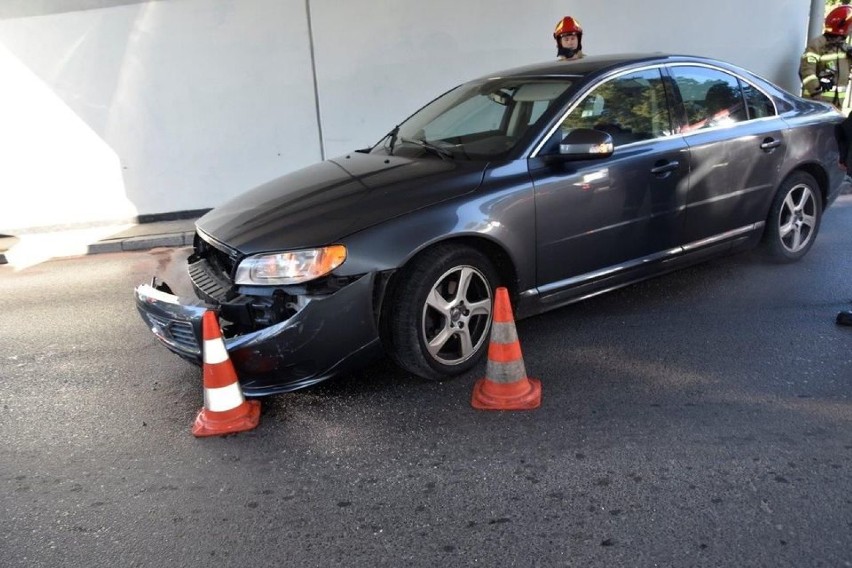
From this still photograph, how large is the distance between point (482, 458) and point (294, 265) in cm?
123

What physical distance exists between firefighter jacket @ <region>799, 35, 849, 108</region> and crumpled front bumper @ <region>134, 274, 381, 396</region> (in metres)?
7.03

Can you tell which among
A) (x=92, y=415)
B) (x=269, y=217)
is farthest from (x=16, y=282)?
(x=269, y=217)

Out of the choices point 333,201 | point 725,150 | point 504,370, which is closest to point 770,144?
point 725,150

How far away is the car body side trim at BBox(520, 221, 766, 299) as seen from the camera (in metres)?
4.18

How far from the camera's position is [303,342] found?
344 centimetres

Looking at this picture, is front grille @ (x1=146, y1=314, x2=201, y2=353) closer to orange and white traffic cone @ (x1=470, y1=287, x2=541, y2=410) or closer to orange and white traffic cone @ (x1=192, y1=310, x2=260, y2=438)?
orange and white traffic cone @ (x1=192, y1=310, x2=260, y2=438)

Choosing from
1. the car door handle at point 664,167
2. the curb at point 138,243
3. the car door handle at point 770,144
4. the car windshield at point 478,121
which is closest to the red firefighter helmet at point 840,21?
the car door handle at point 770,144

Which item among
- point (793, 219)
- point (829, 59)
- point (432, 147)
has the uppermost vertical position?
point (829, 59)

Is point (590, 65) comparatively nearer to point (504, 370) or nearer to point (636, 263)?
point (636, 263)

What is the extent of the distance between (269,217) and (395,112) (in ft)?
18.0

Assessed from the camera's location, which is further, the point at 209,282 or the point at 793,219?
the point at 793,219

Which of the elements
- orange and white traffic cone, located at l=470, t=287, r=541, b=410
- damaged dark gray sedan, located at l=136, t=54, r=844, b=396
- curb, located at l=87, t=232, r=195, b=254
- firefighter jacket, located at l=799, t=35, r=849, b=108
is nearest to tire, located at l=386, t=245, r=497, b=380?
damaged dark gray sedan, located at l=136, t=54, r=844, b=396

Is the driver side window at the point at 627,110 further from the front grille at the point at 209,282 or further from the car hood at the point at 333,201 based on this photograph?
the front grille at the point at 209,282

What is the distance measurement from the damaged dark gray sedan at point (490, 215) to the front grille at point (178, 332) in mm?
11
